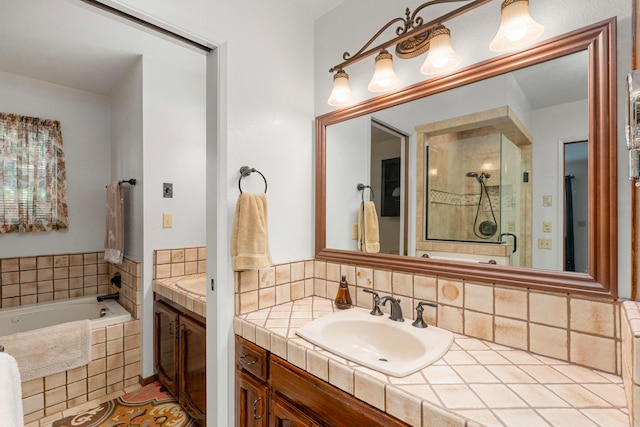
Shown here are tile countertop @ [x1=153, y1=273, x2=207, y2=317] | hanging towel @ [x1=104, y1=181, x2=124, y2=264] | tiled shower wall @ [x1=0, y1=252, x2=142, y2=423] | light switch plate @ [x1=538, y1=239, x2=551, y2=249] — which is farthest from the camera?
hanging towel @ [x1=104, y1=181, x2=124, y2=264]

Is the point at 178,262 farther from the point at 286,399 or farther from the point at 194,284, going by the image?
the point at 286,399

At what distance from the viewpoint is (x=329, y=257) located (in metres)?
1.61

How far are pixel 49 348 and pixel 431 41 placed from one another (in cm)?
280

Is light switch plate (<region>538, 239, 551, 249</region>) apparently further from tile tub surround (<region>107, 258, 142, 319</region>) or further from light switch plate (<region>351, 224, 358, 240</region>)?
tile tub surround (<region>107, 258, 142, 319</region>)

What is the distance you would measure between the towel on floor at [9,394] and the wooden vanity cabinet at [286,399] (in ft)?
2.44

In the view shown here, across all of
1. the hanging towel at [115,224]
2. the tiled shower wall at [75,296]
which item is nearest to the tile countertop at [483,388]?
the tiled shower wall at [75,296]

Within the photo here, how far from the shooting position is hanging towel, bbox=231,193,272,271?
4.27 ft

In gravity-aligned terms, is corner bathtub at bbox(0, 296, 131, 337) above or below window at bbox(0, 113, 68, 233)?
below

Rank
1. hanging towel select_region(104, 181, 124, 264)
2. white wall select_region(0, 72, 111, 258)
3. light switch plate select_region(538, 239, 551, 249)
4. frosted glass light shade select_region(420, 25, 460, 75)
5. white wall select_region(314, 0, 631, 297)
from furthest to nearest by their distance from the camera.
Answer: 1. white wall select_region(0, 72, 111, 258)
2. hanging towel select_region(104, 181, 124, 264)
3. frosted glass light shade select_region(420, 25, 460, 75)
4. light switch plate select_region(538, 239, 551, 249)
5. white wall select_region(314, 0, 631, 297)

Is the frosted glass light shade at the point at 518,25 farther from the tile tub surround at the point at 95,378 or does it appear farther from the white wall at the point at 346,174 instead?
the tile tub surround at the point at 95,378

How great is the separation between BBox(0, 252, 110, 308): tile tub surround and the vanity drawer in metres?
2.47

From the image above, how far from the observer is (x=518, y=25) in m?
0.91

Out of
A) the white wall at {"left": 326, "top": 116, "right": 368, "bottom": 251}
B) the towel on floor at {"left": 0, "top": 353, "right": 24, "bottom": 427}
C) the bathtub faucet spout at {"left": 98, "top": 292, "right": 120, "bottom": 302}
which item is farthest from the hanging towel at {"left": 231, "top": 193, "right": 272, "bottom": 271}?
the bathtub faucet spout at {"left": 98, "top": 292, "right": 120, "bottom": 302}

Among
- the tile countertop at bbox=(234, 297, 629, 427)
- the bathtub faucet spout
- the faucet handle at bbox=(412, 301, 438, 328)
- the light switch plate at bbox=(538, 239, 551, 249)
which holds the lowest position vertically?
the bathtub faucet spout
